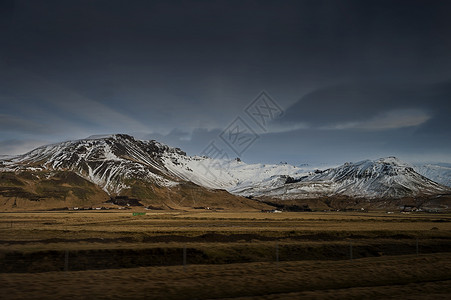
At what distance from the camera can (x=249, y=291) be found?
21859 millimetres

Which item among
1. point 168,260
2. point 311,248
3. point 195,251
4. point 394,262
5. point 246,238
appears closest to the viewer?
point 394,262

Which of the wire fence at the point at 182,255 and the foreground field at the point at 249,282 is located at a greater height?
the foreground field at the point at 249,282

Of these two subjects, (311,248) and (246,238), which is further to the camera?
(246,238)

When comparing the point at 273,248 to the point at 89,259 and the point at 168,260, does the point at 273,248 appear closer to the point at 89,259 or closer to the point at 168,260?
the point at 168,260

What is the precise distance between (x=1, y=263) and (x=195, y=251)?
2012 centimetres

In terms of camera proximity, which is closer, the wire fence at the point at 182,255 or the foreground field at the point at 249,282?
the foreground field at the point at 249,282

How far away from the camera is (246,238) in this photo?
58938 mm

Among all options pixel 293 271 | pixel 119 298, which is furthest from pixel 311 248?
pixel 119 298

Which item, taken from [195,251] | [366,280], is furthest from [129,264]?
[366,280]

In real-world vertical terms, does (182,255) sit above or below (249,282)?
below

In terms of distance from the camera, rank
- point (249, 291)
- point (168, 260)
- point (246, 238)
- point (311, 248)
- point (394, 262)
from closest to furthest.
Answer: point (249, 291) < point (394, 262) < point (168, 260) < point (311, 248) < point (246, 238)

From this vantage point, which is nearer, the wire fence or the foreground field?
the foreground field

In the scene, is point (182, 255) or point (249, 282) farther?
point (182, 255)

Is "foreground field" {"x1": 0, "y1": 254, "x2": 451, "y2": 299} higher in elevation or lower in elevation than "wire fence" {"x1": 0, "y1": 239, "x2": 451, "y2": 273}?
higher
